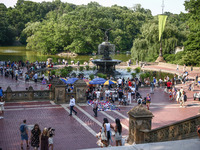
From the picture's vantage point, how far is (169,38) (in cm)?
5391

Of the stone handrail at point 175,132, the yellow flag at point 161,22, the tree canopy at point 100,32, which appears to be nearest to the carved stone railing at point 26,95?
the stone handrail at point 175,132

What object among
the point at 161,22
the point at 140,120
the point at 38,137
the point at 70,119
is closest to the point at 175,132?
the point at 140,120

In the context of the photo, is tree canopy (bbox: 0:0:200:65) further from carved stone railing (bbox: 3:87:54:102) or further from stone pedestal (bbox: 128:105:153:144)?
stone pedestal (bbox: 128:105:153:144)

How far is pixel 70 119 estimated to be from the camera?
707 inches

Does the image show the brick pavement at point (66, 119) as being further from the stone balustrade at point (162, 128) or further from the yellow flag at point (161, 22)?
the yellow flag at point (161, 22)

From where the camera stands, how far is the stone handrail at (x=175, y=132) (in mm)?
11859

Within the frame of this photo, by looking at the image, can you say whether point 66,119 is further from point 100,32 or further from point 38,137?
point 100,32

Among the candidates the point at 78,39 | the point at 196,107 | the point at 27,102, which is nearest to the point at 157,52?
the point at 78,39

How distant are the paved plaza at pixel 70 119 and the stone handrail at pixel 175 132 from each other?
3000 mm

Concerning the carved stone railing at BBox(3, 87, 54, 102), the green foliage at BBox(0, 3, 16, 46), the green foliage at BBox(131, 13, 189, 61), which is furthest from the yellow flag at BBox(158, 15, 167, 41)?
the green foliage at BBox(0, 3, 16, 46)

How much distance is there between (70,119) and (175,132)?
25.2 ft

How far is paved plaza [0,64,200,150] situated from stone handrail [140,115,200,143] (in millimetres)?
3000

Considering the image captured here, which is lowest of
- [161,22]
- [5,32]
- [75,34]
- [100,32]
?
[75,34]

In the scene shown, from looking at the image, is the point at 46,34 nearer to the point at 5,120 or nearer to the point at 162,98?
the point at 162,98
